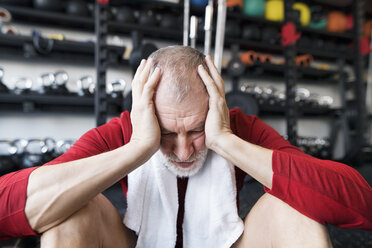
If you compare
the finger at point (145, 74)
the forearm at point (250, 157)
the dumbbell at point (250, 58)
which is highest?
the dumbbell at point (250, 58)

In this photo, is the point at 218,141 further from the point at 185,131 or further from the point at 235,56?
the point at 235,56

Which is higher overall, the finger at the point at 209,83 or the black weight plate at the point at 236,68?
the black weight plate at the point at 236,68

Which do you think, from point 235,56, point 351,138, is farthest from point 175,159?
point 351,138

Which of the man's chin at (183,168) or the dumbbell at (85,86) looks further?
the dumbbell at (85,86)

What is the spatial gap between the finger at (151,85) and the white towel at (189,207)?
0.21 m

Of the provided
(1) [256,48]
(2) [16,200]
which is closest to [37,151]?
(2) [16,200]

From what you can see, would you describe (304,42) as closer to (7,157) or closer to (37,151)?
(37,151)

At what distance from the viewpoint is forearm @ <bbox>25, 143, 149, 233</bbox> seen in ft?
2.00

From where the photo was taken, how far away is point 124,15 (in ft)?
8.18

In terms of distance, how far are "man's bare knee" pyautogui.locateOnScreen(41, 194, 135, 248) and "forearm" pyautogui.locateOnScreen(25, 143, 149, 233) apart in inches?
0.9

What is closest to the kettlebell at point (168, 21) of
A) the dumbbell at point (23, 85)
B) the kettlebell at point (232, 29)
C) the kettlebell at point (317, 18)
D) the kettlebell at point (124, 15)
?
the kettlebell at point (124, 15)

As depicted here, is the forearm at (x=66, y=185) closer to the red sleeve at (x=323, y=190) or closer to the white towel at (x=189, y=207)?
the white towel at (x=189, y=207)

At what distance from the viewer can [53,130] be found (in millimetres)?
2521

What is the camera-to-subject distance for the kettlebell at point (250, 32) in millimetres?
2959
